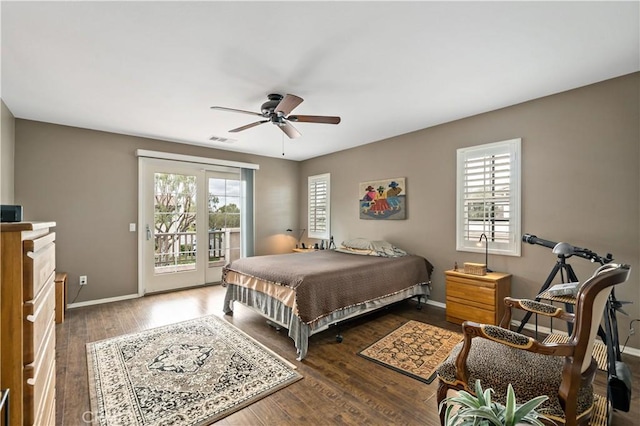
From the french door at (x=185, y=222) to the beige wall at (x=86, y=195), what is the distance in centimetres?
20

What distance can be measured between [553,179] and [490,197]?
645mm

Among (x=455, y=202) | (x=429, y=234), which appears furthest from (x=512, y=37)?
(x=429, y=234)

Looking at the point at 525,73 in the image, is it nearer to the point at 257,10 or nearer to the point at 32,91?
the point at 257,10

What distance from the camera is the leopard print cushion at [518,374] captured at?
140 cm

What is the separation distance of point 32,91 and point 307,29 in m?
2.99

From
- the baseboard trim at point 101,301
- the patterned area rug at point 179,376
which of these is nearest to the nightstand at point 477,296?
the patterned area rug at point 179,376

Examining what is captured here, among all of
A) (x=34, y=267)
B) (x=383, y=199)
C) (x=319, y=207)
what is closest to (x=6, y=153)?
(x=34, y=267)

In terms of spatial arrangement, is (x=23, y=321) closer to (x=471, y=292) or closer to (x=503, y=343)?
(x=503, y=343)

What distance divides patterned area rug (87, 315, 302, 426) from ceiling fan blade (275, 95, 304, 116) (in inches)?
88.9

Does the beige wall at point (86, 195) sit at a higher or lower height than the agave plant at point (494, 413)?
higher

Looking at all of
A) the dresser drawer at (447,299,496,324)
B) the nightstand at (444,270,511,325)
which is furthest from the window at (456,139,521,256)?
the dresser drawer at (447,299,496,324)

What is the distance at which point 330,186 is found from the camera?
234 inches

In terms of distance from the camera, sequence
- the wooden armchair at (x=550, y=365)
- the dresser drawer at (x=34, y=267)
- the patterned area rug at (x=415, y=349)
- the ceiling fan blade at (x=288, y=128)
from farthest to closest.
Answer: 1. the ceiling fan blade at (x=288, y=128)
2. the patterned area rug at (x=415, y=349)
3. the wooden armchair at (x=550, y=365)
4. the dresser drawer at (x=34, y=267)

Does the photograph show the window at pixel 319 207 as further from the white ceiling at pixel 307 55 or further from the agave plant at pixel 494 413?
the agave plant at pixel 494 413
